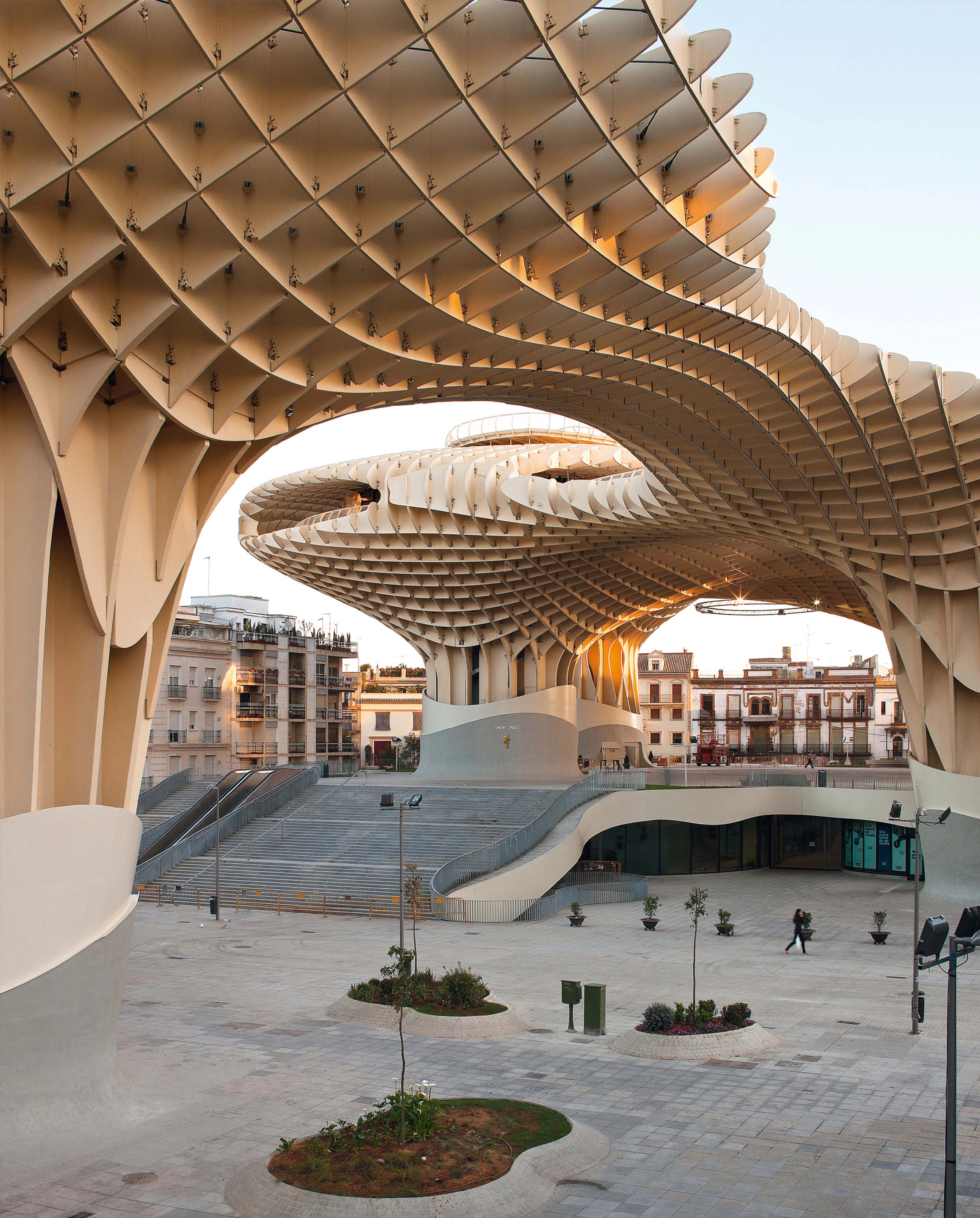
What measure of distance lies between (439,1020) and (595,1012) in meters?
2.78

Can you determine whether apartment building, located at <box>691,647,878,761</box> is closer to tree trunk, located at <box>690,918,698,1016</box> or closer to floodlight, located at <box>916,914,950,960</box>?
tree trunk, located at <box>690,918,698,1016</box>

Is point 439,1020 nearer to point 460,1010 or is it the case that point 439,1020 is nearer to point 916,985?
point 460,1010

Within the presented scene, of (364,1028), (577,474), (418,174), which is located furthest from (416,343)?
(577,474)

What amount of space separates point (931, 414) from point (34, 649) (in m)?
23.4

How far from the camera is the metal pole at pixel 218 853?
35469mm

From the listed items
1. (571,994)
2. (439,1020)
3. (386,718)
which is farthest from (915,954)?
(386,718)

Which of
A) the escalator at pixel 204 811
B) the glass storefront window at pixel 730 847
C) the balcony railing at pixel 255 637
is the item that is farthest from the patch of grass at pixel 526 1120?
the balcony railing at pixel 255 637

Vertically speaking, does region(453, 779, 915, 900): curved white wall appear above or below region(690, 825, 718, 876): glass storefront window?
above

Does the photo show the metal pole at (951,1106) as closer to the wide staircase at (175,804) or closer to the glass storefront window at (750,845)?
the wide staircase at (175,804)

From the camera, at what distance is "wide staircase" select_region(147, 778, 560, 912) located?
39.2m

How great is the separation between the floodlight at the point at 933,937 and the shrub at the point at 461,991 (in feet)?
38.3

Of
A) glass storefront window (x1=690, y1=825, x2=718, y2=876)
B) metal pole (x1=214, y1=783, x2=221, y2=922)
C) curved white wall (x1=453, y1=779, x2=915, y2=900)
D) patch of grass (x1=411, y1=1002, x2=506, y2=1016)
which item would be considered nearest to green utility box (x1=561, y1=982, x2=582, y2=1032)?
patch of grass (x1=411, y1=1002, x2=506, y2=1016)

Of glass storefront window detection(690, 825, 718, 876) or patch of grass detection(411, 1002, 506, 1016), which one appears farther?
glass storefront window detection(690, 825, 718, 876)

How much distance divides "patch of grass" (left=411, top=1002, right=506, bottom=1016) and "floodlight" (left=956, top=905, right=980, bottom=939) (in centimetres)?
1133
